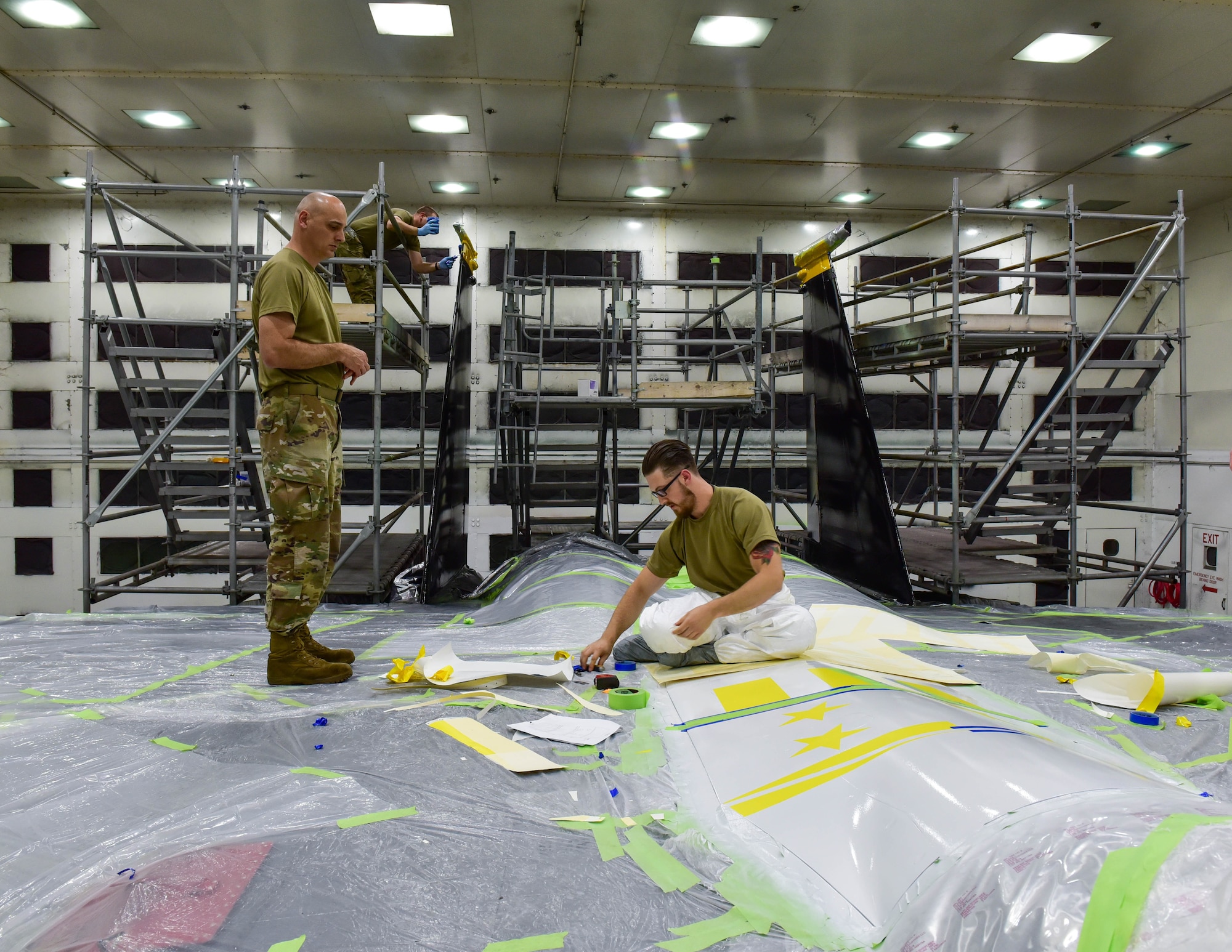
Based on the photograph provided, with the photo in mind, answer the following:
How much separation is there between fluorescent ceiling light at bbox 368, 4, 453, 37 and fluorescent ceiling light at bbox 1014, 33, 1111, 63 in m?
4.83

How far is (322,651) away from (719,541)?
1.85m

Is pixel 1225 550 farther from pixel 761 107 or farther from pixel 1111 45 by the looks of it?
pixel 761 107

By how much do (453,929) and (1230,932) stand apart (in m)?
1.32

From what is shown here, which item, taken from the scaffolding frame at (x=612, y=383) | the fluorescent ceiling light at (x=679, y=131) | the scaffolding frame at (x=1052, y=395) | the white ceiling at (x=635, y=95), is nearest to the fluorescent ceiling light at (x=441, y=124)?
the white ceiling at (x=635, y=95)

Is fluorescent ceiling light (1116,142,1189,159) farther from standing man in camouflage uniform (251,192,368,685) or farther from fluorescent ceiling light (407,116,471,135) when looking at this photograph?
standing man in camouflage uniform (251,192,368,685)

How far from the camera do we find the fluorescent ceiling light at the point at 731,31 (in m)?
5.99

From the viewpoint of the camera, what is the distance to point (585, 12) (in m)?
5.86

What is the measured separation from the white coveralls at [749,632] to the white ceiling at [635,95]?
4806 mm

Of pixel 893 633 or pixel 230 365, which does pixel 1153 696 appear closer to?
pixel 893 633

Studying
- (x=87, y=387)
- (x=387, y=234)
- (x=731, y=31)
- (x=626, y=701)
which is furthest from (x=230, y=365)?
(x=731, y=31)

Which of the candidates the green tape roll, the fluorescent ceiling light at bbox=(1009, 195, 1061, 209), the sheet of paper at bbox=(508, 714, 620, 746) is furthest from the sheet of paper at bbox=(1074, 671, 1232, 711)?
the fluorescent ceiling light at bbox=(1009, 195, 1061, 209)

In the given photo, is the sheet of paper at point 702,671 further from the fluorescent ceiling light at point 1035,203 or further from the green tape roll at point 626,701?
the fluorescent ceiling light at point 1035,203

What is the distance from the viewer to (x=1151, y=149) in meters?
8.32

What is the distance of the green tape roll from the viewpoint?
9.57ft
